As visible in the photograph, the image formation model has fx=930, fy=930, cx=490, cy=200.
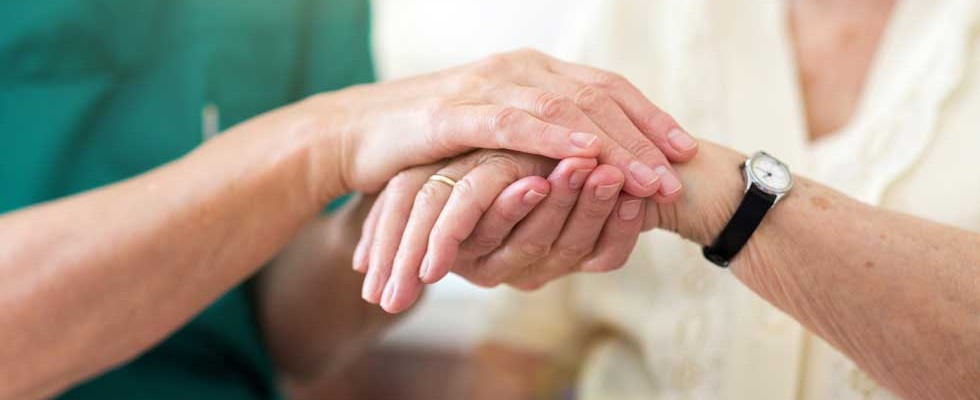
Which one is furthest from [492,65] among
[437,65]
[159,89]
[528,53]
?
[437,65]

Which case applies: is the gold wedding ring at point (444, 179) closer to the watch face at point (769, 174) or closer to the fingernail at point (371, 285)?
the fingernail at point (371, 285)

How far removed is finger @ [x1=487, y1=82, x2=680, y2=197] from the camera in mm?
824

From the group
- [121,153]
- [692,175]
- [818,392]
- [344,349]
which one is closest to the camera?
[692,175]

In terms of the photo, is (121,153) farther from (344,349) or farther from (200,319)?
(344,349)

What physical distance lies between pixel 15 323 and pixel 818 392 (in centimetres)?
81

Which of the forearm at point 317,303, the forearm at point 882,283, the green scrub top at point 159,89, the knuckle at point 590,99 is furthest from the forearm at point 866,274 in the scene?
the green scrub top at point 159,89

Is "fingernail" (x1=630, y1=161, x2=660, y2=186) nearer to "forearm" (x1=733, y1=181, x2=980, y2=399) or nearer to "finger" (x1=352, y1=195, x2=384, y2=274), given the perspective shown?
"forearm" (x1=733, y1=181, x2=980, y2=399)

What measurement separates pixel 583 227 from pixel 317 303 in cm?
48

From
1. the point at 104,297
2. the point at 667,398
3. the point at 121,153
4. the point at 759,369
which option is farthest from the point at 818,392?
the point at 121,153

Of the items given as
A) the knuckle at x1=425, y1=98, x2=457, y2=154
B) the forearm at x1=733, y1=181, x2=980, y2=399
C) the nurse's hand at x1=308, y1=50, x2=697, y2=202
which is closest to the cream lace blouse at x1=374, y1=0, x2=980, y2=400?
the forearm at x1=733, y1=181, x2=980, y2=399

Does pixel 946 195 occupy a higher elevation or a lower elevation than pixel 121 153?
higher

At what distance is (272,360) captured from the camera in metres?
1.33

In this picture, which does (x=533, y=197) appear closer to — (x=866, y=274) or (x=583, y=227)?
(x=583, y=227)

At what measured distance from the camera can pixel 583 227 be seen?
2.79 feet
